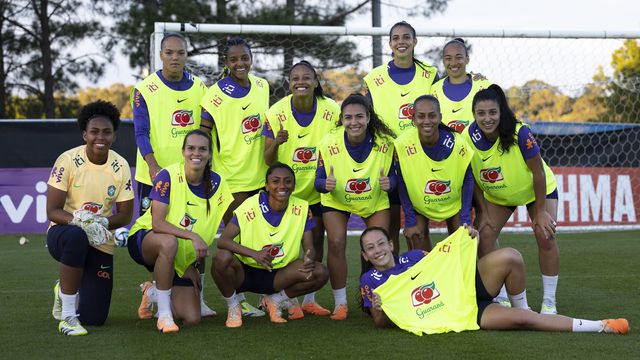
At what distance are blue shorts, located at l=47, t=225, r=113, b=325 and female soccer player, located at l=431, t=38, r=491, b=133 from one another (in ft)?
8.81

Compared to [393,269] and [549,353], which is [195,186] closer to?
[393,269]

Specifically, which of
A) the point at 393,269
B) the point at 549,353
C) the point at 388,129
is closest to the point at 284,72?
the point at 388,129

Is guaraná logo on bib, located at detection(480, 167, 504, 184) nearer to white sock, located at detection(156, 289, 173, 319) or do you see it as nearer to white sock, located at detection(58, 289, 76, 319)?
white sock, located at detection(156, 289, 173, 319)

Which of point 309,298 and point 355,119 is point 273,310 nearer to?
point 309,298

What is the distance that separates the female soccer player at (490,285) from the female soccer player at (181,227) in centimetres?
102

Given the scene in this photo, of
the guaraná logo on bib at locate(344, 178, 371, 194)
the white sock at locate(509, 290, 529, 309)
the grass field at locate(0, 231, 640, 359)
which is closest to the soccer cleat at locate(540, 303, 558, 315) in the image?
the grass field at locate(0, 231, 640, 359)

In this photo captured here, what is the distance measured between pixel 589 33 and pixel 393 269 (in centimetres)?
711

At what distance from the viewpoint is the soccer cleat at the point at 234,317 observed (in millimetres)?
5316

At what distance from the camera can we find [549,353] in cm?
425

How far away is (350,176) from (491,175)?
95 centimetres

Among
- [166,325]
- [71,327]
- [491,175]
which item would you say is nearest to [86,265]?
[71,327]

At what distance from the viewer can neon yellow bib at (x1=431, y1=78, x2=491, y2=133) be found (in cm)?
635

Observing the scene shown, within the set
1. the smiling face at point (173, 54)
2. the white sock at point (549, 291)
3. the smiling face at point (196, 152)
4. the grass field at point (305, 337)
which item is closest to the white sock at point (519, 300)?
the white sock at point (549, 291)

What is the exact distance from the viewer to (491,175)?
5730mm
